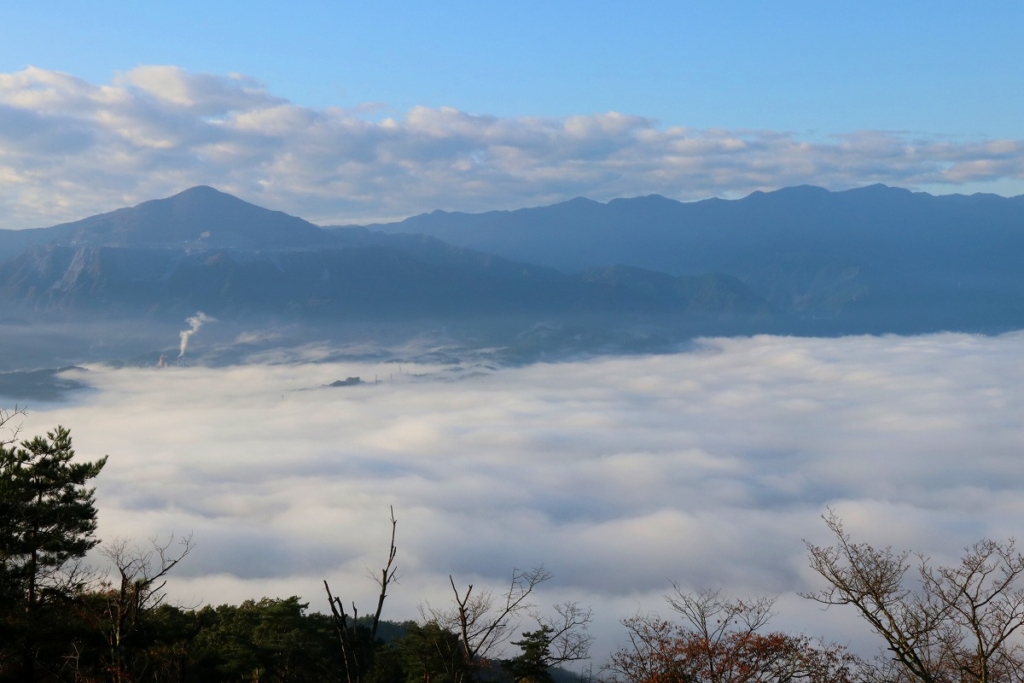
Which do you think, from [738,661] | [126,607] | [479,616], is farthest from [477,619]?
[126,607]

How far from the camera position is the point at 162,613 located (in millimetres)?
36312

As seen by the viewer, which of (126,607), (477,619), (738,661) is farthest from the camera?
(477,619)

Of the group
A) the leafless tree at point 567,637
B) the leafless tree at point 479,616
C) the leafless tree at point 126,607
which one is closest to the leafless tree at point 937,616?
the leafless tree at point 479,616

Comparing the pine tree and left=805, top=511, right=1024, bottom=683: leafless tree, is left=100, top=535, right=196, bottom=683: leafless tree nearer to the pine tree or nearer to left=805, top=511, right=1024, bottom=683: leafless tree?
the pine tree

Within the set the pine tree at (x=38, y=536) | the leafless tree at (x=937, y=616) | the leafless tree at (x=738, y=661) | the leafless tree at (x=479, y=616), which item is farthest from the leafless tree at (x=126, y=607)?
the leafless tree at (x=937, y=616)

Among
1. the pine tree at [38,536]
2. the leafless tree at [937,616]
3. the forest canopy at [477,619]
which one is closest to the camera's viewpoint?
the leafless tree at [937,616]

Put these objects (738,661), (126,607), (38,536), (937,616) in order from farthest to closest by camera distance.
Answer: (38,536), (738,661), (126,607), (937,616)

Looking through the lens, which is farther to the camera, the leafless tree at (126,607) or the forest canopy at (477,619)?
the forest canopy at (477,619)

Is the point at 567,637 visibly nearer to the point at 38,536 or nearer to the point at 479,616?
the point at 479,616

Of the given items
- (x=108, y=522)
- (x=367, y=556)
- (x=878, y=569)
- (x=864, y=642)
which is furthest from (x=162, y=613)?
(x=108, y=522)

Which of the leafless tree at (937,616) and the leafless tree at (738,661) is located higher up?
the leafless tree at (937,616)

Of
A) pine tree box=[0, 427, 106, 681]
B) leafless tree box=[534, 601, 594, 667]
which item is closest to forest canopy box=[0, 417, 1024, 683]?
pine tree box=[0, 427, 106, 681]

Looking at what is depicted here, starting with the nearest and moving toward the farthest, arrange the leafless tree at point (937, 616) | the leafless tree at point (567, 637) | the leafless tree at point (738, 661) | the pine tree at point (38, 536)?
1. the leafless tree at point (937, 616)
2. the leafless tree at point (738, 661)
3. the pine tree at point (38, 536)
4. the leafless tree at point (567, 637)

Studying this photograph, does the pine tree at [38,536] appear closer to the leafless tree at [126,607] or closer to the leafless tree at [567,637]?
the leafless tree at [126,607]
